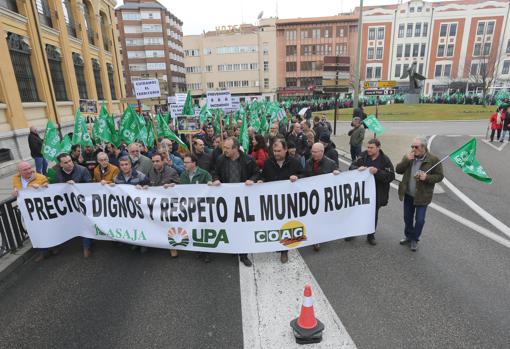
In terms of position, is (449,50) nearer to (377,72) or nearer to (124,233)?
(377,72)

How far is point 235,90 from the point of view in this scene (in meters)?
68.4

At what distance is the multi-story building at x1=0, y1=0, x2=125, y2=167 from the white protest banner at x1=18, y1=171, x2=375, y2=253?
9252mm

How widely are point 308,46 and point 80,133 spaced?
6719cm

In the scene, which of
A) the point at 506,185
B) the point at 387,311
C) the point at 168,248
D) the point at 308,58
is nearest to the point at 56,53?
the point at 168,248

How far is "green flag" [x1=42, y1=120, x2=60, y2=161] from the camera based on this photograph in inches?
273

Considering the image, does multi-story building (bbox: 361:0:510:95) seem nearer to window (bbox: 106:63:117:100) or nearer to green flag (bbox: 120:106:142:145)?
window (bbox: 106:63:117:100)

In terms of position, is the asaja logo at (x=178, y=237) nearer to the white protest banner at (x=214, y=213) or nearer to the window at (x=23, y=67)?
the white protest banner at (x=214, y=213)


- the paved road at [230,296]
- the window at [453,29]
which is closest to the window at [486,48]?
the window at [453,29]

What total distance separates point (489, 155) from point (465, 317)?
1126 cm

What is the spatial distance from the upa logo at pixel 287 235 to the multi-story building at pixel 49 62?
12063 mm

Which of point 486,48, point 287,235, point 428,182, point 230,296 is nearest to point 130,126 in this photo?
point 287,235

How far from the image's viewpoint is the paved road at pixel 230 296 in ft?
10.6

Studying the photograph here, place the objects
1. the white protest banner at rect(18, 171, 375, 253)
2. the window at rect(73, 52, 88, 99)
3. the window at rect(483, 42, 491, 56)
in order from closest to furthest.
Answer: the white protest banner at rect(18, 171, 375, 253)
the window at rect(73, 52, 88, 99)
the window at rect(483, 42, 491, 56)

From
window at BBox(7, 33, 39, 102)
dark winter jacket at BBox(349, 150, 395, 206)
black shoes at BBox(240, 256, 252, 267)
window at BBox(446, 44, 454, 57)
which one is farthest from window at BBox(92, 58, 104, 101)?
window at BBox(446, 44, 454, 57)
